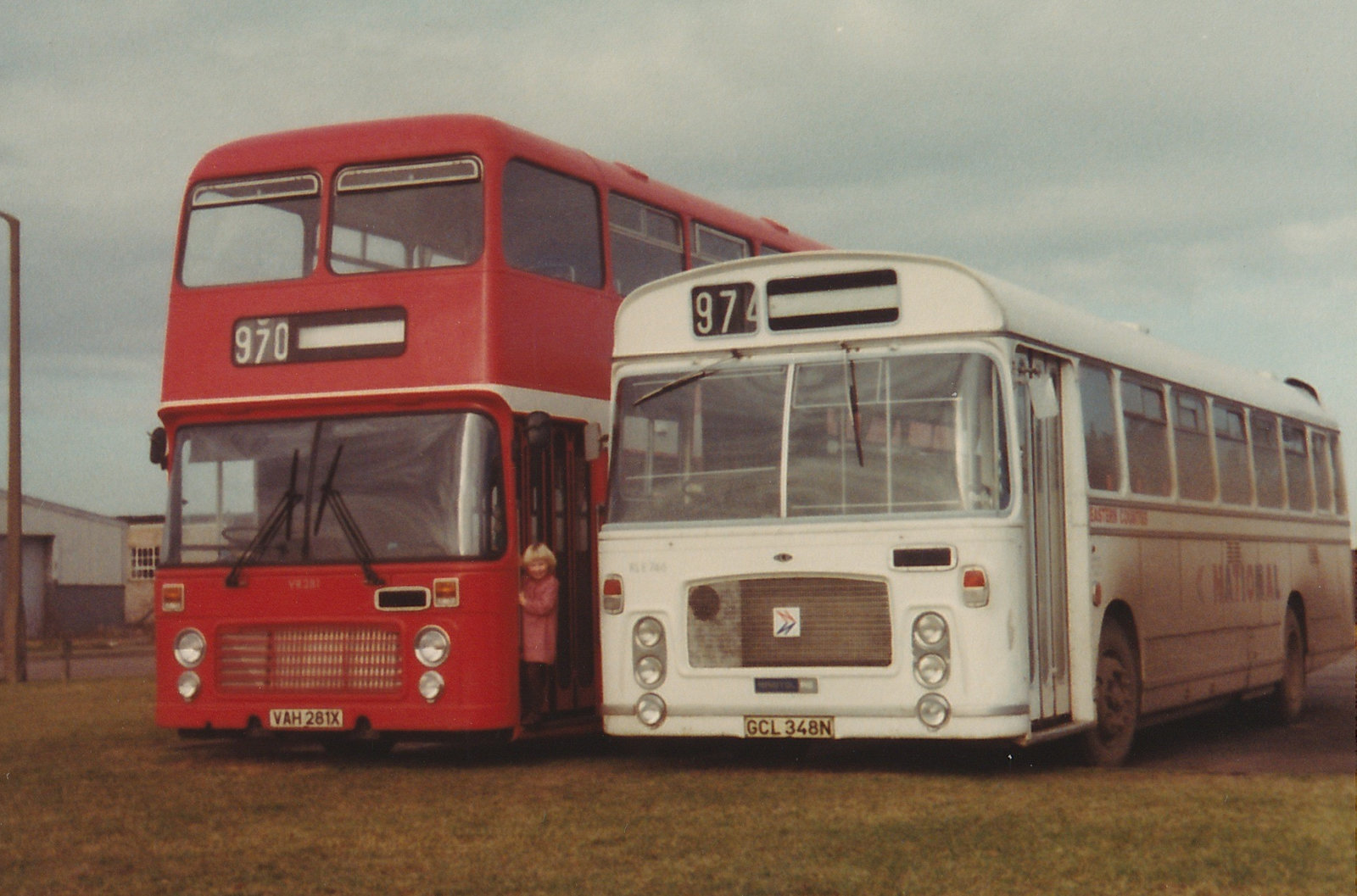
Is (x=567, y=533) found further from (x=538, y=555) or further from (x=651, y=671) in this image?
(x=651, y=671)

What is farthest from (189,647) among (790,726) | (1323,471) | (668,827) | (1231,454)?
(1323,471)

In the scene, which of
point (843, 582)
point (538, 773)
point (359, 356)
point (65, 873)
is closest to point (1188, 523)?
point (843, 582)

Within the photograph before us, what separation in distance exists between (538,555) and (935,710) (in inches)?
139

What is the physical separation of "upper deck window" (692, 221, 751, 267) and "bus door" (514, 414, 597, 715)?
8.06 ft

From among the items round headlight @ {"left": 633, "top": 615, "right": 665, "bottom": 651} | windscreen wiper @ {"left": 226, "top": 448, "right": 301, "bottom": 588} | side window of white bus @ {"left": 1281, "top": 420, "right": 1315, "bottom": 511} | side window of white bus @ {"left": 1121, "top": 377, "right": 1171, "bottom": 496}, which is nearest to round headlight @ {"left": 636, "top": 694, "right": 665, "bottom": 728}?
round headlight @ {"left": 633, "top": 615, "right": 665, "bottom": 651}

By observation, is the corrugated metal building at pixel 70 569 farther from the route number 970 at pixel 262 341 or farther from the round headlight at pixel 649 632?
the round headlight at pixel 649 632

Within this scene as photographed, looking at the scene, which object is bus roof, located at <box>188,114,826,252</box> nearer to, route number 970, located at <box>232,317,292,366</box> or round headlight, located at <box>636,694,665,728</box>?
route number 970, located at <box>232,317,292,366</box>

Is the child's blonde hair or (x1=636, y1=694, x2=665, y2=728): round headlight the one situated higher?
the child's blonde hair

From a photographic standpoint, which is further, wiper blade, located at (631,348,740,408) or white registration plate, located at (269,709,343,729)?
white registration plate, located at (269,709,343,729)

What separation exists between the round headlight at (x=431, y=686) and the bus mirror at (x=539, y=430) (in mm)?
1788

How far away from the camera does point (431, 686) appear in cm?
1428

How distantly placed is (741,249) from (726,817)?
842 centimetres

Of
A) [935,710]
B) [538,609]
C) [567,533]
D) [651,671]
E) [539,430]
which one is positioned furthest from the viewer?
[567,533]

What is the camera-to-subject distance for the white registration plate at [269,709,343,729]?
1451 cm
